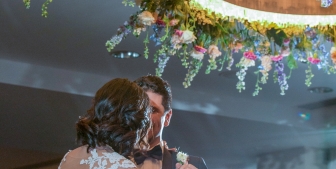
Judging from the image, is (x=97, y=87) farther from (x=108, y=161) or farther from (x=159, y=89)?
(x=108, y=161)

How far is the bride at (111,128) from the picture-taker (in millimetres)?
1207

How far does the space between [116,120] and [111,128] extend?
25 mm

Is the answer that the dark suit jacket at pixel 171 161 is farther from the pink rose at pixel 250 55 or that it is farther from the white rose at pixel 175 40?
the pink rose at pixel 250 55

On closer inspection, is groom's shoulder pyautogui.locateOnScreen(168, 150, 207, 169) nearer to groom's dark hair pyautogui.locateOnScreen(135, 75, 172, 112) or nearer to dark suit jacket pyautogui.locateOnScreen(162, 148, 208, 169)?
dark suit jacket pyautogui.locateOnScreen(162, 148, 208, 169)

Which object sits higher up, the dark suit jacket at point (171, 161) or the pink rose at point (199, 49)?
the pink rose at point (199, 49)

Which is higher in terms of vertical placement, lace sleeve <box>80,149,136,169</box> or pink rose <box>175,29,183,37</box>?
pink rose <box>175,29,183,37</box>

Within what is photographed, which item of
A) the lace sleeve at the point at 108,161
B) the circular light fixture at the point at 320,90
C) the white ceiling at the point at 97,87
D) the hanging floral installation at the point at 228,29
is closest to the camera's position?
the lace sleeve at the point at 108,161

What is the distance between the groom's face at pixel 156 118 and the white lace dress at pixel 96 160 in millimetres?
435

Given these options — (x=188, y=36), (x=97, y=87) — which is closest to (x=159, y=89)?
(x=188, y=36)

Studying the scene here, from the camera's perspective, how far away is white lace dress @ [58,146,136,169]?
118 centimetres

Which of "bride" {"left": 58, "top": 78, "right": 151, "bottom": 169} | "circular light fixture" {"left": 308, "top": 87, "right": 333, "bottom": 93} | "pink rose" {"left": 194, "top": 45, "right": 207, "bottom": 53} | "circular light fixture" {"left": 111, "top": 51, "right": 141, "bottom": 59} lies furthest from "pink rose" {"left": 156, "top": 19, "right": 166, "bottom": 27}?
"circular light fixture" {"left": 308, "top": 87, "right": 333, "bottom": 93}

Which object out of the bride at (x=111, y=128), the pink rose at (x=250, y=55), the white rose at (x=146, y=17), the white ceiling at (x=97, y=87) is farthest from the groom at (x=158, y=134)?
the white ceiling at (x=97, y=87)

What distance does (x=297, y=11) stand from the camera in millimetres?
1460

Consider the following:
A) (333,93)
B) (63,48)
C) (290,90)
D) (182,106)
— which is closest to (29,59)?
(63,48)
